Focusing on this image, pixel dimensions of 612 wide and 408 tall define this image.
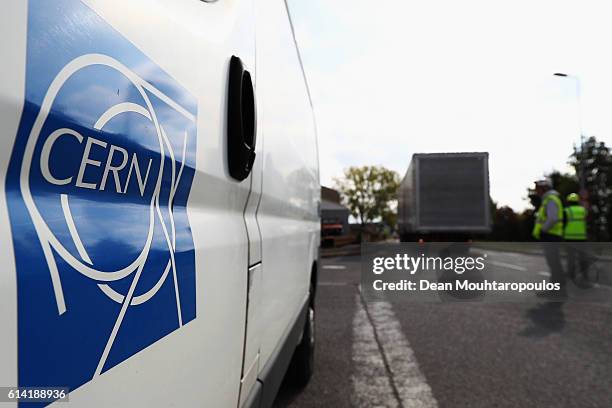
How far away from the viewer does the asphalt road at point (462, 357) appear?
11.2ft

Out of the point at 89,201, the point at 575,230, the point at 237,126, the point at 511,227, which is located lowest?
the point at 511,227

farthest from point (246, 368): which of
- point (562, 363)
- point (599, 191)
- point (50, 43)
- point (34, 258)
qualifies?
point (599, 191)

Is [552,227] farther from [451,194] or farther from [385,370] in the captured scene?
[451,194]

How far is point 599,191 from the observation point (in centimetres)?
4456

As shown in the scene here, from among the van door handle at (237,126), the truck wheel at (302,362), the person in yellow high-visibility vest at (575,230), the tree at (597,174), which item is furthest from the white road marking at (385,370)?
the tree at (597,174)

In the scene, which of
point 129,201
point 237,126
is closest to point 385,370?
point 237,126

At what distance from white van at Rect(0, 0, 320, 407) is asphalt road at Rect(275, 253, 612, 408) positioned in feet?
7.57

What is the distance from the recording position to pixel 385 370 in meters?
→ 4.05

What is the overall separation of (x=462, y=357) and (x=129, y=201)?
4.18 metres

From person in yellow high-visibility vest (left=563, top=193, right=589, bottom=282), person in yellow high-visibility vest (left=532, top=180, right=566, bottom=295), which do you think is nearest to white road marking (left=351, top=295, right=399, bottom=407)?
person in yellow high-visibility vest (left=532, top=180, right=566, bottom=295)

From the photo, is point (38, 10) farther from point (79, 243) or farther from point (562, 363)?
point (562, 363)

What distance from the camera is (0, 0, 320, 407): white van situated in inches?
23.8

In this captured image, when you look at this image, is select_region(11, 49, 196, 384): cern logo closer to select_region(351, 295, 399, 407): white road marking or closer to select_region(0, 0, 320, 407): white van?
select_region(0, 0, 320, 407): white van
